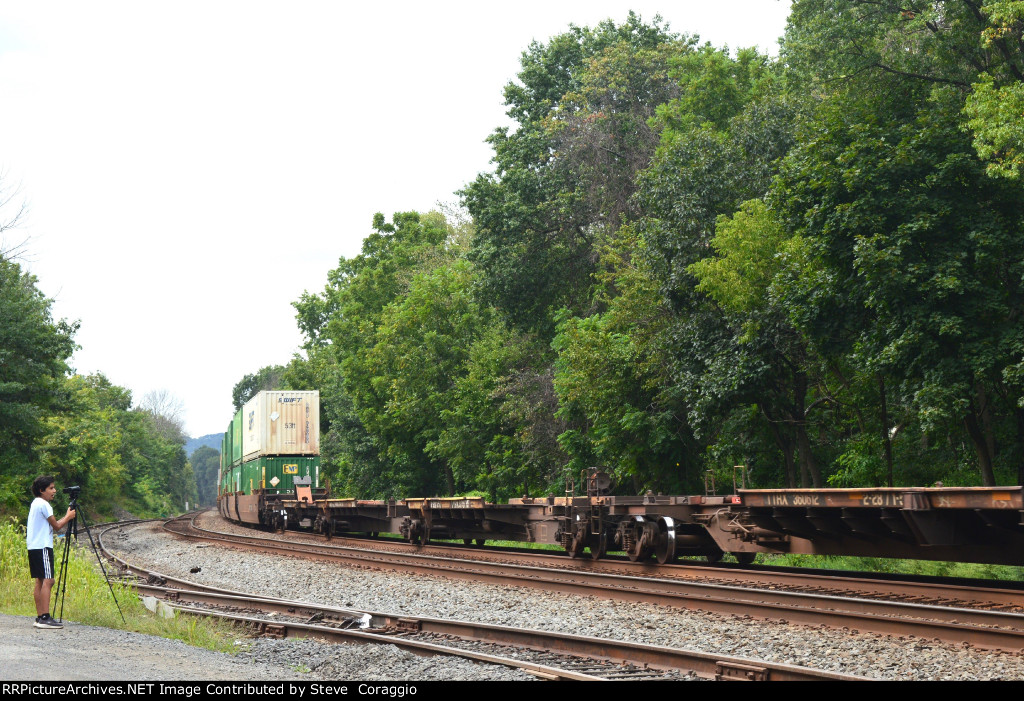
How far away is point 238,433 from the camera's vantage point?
38.0 m

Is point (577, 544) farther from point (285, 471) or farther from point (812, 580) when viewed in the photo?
point (285, 471)

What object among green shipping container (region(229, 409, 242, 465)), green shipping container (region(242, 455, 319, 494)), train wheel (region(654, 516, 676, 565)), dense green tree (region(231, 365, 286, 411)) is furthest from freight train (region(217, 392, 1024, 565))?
dense green tree (region(231, 365, 286, 411))

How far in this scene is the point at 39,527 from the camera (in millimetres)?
9969

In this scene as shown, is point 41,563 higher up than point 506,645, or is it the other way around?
point 41,563

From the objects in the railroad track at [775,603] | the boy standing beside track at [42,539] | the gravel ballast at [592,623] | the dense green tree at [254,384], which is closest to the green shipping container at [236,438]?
the gravel ballast at [592,623]

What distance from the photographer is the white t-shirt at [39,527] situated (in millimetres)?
9922

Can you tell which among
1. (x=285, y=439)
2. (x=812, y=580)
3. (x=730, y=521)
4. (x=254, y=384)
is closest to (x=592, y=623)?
(x=812, y=580)

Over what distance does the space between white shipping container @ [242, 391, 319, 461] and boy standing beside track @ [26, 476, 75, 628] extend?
20.8m

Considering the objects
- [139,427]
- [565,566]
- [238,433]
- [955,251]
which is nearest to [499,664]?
[565,566]

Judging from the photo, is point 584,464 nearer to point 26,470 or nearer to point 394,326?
point 394,326

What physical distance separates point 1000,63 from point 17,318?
32.2m

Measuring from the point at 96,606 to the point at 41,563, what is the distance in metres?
1.62

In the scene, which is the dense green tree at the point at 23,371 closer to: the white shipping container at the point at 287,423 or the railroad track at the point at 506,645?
the white shipping container at the point at 287,423

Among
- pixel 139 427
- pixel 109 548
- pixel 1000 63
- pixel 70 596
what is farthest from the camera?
pixel 139 427
